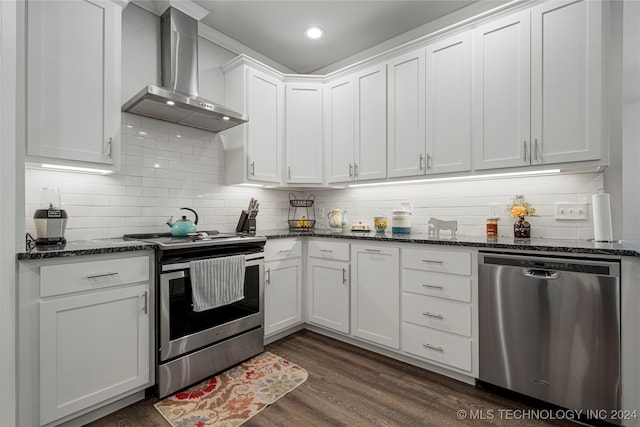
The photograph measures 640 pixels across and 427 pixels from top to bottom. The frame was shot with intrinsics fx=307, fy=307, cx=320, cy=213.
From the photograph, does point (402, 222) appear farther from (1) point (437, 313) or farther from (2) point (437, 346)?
(2) point (437, 346)

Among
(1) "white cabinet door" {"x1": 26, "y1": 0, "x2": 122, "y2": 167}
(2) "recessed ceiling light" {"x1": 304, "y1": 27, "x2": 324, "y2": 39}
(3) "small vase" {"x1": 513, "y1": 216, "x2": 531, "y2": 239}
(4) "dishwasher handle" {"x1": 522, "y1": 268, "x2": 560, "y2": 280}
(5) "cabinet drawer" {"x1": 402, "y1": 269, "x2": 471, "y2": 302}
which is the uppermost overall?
(2) "recessed ceiling light" {"x1": 304, "y1": 27, "x2": 324, "y2": 39}

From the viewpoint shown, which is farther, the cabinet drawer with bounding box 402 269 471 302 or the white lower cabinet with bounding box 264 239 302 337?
the white lower cabinet with bounding box 264 239 302 337

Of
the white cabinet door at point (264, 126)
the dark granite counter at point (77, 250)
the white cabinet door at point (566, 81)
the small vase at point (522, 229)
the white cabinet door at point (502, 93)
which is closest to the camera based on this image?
the dark granite counter at point (77, 250)

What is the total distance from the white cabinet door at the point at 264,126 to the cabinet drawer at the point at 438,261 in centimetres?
158

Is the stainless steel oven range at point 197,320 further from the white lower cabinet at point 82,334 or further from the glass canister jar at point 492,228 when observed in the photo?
the glass canister jar at point 492,228

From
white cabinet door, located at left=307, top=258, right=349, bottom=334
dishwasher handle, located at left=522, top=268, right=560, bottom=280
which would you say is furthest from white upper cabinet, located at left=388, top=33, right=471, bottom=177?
white cabinet door, located at left=307, top=258, right=349, bottom=334

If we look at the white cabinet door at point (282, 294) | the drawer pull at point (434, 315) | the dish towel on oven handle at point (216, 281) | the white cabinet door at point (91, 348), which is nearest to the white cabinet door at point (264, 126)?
the white cabinet door at point (282, 294)

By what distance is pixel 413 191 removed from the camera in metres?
3.05

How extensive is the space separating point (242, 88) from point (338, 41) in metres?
1.16

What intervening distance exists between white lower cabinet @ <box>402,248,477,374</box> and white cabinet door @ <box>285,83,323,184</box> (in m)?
1.44

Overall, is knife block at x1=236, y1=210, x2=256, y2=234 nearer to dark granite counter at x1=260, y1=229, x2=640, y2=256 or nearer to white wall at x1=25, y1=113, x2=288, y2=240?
white wall at x1=25, y1=113, x2=288, y2=240

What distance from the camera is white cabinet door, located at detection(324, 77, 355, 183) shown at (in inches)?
123

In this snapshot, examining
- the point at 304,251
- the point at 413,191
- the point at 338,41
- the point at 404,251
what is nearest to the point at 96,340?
the point at 304,251

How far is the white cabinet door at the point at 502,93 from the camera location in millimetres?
2150
